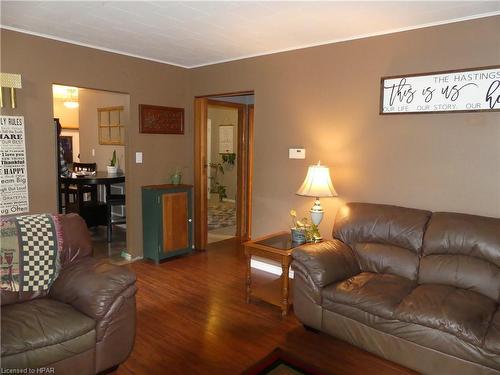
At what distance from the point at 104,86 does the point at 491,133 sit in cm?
363

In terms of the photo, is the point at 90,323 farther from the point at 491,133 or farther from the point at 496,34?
the point at 496,34

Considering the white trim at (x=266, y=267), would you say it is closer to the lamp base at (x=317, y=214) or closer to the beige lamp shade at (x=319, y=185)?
the lamp base at (x=317, y=214)

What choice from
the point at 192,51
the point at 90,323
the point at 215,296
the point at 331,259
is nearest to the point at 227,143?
the point at 192,51

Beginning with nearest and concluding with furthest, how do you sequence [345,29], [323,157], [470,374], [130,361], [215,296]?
[470,374], [130,361], [345,29], [215,296], [323,157]

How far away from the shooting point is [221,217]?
705 centimetres

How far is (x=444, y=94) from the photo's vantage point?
117 inches

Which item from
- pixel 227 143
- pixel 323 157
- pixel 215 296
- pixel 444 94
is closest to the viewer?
pixel 444 94

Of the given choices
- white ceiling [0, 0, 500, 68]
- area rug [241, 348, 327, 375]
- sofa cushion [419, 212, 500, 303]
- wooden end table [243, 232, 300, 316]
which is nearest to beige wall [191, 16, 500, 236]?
white ceiling [0, 0, 500, 68]

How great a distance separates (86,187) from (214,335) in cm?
368

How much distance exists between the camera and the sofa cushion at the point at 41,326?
1.84 metres

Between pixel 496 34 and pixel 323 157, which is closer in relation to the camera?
pixel 496 34

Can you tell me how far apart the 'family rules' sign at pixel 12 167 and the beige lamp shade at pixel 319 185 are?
2.56 m

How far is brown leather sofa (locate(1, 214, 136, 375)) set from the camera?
73.7 inches

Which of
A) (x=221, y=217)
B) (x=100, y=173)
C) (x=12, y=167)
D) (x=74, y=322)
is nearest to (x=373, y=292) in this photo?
(x=74, y=322)
